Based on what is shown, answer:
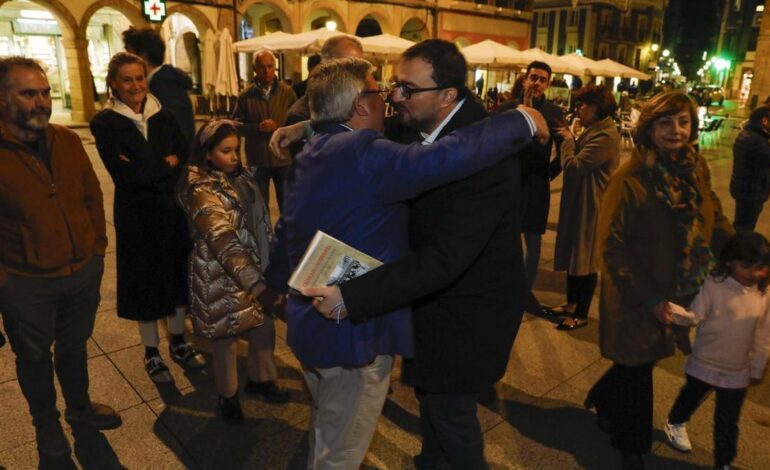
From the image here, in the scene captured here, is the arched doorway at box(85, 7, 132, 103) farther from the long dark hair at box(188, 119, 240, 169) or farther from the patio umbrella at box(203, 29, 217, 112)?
the long dark hair at box(188, 119, 240, 169)

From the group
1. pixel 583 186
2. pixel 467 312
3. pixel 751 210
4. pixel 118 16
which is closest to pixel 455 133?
pixel 467 312

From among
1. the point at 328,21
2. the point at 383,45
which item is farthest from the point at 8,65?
the point at 328,21

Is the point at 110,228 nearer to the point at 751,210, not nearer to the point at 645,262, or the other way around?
the point at 645,262

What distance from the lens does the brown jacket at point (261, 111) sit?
528cm

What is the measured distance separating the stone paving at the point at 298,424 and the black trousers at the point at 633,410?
10.0 inches

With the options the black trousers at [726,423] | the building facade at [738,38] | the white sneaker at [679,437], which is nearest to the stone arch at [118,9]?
the white sneaker at [679,437]

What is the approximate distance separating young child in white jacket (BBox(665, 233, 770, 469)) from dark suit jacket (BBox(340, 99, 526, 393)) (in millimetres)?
1228

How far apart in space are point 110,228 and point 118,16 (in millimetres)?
17711

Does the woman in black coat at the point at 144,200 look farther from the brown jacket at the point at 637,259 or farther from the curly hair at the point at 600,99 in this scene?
the curly hair at the point at 600,99

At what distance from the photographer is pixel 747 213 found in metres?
6.10

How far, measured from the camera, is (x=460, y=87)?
1.93m

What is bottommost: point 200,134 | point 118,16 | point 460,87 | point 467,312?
point 467,312

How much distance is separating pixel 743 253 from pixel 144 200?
333 cm

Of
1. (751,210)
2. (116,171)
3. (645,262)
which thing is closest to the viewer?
(645,262)
